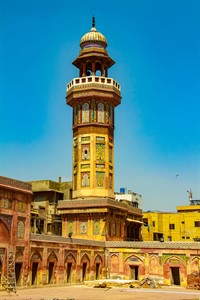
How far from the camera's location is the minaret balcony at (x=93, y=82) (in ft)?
144

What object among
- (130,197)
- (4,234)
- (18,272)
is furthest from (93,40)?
(130,197)

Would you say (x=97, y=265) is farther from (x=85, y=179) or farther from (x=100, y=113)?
(x=100, y=113)

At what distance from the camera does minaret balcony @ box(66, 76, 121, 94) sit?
43906mm

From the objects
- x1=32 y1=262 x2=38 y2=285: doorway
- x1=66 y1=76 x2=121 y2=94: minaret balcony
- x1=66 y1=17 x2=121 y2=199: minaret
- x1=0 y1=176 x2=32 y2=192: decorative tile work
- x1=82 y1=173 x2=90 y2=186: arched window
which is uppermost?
x1=66 y1=76 x2=121 y2=94: minaret balcony

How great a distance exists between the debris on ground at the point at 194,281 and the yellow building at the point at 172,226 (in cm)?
2649

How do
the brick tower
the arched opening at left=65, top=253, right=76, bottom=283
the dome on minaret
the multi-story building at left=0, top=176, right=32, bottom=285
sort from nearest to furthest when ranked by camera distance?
the multi-story building at left=0, top=176, right=32, bottom=285
the arched opening at left=65, top=253, right=76, bottom=283
the brick tower
the dome on minaret

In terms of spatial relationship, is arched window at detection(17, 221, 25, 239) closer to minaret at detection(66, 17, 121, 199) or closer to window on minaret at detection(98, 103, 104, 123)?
minaret at detection(66, 17, 121, 199)

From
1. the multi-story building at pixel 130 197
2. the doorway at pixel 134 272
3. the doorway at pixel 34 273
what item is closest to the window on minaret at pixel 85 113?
the doorway at pixel 134 272

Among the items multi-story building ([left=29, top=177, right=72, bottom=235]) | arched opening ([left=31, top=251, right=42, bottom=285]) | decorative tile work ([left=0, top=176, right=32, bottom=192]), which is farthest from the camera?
multi-story building ([left=29, top=177, right=72, bottom=235])

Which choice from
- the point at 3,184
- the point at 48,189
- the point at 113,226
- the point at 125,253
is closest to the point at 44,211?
the point at 48,189

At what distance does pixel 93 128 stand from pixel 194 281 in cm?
1839

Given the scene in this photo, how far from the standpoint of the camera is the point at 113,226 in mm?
40688

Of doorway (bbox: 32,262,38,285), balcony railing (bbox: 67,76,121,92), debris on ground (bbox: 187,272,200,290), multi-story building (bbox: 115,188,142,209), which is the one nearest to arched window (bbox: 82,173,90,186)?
balcony railing (bbox: 67,76,121,92)

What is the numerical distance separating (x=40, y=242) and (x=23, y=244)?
196 cm
